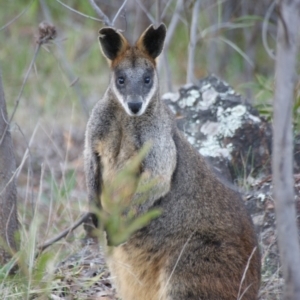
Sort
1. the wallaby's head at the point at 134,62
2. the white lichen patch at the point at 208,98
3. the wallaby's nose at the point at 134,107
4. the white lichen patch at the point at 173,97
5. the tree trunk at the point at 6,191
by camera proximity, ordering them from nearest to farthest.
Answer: the wallaby's nose at the point at 134,107 → the wallaby's head at the point at 134,62 → the tree trunk at the point at 6,191 → the white lichen patch at the point at 208,98 → the white lichen patch at the point at 173,97

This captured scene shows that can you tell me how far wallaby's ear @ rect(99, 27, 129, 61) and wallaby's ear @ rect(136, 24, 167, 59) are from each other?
0.32ft

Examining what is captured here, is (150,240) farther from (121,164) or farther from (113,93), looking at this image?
(113,93)

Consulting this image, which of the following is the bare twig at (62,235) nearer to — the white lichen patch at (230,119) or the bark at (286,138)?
the white lichen patch at (230,119)

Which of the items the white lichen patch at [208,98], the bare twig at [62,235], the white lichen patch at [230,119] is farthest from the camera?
the white lichen patch at [208,98]

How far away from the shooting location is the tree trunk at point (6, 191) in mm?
4516

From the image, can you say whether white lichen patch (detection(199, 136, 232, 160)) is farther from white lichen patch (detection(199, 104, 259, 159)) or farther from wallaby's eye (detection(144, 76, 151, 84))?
wallaby's eye (detection(144, 76, 151, 84))

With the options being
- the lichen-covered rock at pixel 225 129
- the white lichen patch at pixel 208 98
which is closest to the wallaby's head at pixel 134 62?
the lichen-covered rock at pixel 225 129

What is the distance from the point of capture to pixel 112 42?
4.32 m

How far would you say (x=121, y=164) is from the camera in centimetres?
432

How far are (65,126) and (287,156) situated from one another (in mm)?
5769

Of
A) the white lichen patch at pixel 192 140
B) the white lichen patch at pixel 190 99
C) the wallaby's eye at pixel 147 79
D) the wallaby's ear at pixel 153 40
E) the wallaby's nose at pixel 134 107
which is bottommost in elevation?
the wallaby's nose at pixel 134 107

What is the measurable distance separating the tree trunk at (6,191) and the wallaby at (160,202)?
0.50 m

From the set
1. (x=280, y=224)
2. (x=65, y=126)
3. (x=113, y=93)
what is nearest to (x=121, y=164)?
(x=113, y=93)

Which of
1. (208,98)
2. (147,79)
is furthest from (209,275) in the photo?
(208,98)
